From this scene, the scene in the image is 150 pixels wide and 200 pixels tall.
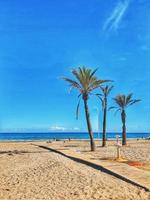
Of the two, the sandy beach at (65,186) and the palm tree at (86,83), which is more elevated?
the palm tree at (86,83)

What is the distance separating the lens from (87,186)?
14.4m

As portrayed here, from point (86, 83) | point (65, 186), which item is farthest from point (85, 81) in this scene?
point (65, 186)

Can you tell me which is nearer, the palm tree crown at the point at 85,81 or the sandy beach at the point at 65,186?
the sandy beach at the point at 65,186

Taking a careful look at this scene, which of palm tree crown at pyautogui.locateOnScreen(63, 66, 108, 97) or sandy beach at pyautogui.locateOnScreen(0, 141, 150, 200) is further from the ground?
palm tree crown at pyautogui.locateOnScreen(63, 66, 108, 97)

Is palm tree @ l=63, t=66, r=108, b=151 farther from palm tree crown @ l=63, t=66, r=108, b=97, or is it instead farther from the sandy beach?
the sandy beach

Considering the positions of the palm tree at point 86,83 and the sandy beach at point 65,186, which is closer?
the sandy beach at point 65,186

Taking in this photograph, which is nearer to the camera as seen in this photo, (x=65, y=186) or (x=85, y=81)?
(x=65, y=186)

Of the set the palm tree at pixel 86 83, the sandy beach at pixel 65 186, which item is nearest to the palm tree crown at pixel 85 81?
the palm tree at pixel 86 83

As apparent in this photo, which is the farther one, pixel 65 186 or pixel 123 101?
pixel 123 101

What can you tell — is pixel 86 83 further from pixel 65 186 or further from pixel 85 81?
pixel 65 186

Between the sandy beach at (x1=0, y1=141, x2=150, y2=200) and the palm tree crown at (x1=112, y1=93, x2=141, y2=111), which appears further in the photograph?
the palm tree crown at (x1=112, y1=93, x2=141, y2=111)

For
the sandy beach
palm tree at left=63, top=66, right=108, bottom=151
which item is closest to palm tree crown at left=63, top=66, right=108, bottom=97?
palm tree at left=63, top=66, right=108, bottom=151

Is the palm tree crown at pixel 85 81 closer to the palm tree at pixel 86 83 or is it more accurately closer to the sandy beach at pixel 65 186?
the palm tree at pixel 86 83

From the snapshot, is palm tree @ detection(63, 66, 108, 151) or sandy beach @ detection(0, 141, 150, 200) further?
palm tree @ detection(63, 66, 108, 151)
